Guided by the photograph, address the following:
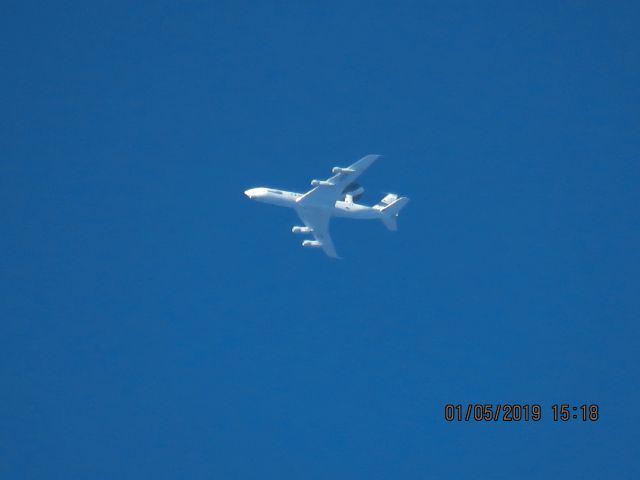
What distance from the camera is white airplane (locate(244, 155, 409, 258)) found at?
65.2m

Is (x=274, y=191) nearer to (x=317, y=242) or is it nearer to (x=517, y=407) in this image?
(x=317, y=242)

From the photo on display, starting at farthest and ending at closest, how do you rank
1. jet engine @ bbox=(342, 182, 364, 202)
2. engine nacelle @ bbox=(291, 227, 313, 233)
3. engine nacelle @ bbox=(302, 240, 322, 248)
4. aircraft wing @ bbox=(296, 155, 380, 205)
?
engine nacelle @ bbox=(302, 240, 322, 248) → engine nacelle @ bbox=(291, 227, 313, 233) → jet engine @ bbox=(342, 182, 364, 202) → aircraft wing @ bbox=(296, 155, 380, 205)

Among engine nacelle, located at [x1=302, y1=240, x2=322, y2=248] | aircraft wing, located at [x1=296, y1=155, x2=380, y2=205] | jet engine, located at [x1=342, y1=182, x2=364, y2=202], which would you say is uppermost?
jet engine, located at [x1=342, y1=182, x2=364, y2=202]

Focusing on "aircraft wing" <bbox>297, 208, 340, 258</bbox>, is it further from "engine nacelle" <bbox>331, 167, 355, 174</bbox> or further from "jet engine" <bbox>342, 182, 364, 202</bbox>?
"engine nacelle" <bbox>331, 167, 355, 174</bbox>

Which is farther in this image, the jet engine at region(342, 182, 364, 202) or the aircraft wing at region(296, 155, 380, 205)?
the jet engine at region(342, 182, 364, 202)

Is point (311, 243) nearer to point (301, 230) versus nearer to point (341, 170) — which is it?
point (301, 230)

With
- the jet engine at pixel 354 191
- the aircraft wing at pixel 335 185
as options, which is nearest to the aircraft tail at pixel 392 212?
the jet engine at pixel 354 191

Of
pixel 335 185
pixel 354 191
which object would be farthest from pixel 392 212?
pixel 335 185

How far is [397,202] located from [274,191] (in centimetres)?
1246

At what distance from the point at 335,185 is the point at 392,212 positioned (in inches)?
339

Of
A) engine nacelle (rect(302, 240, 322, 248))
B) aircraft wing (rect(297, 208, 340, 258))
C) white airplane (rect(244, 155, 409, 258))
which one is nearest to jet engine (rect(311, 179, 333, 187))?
white airplane (rect(244, 155, 409, 258))

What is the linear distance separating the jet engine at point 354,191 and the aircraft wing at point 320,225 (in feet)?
9.69

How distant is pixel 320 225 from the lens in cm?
7219

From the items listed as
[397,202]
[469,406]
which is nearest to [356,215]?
[397,202]
